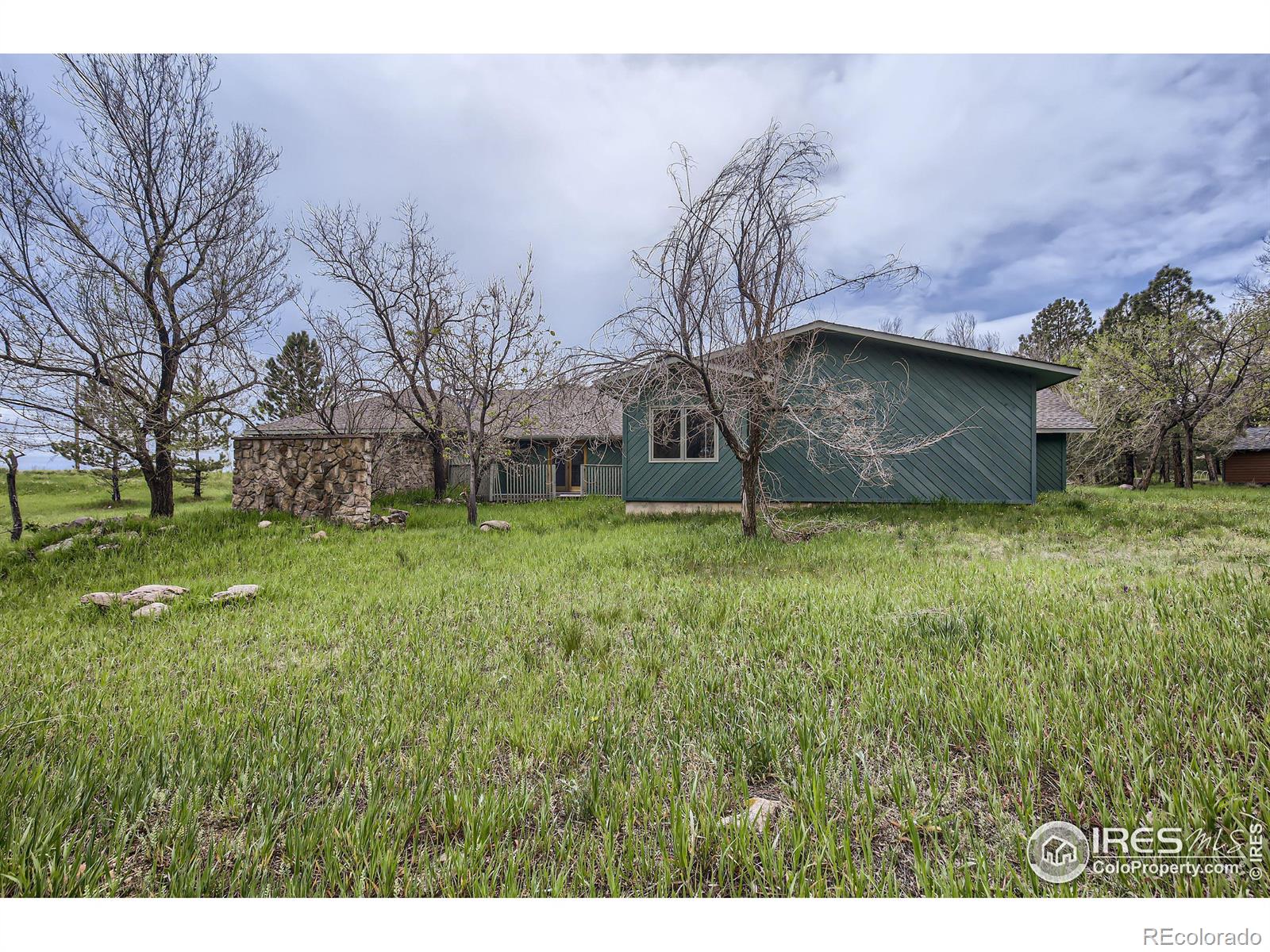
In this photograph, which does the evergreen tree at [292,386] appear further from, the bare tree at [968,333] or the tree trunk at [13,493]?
the bare tree at [968,333]

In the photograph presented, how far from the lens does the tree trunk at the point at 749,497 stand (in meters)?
7.18

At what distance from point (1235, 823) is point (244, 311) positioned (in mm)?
14589

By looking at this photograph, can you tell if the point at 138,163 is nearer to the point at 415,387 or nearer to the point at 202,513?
the point at 415,387

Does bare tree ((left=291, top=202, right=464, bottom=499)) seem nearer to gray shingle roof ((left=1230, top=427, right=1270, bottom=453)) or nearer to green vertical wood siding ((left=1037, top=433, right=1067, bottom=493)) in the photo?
green vertical wood siding ((left=1037, top=433, right=1067, bottom=493))

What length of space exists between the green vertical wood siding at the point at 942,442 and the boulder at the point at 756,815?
30.4 ft

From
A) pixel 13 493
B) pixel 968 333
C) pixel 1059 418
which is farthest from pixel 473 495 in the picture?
pixel 968 333

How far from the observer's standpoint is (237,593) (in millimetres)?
4363

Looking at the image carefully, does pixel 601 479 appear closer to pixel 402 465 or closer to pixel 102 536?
pixel 402 465

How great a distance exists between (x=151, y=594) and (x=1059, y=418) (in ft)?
65.3

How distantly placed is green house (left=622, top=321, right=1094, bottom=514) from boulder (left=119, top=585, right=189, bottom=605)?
25.3 feet

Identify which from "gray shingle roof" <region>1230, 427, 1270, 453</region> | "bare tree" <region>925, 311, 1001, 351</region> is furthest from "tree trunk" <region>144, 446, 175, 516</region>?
"gray shingle roof" <region>1230, 427, 1270, 453</region>

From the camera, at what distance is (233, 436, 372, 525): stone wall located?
9039 millimetres

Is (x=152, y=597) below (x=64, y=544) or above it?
below

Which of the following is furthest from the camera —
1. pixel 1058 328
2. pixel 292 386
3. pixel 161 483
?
pixel 1058 328
